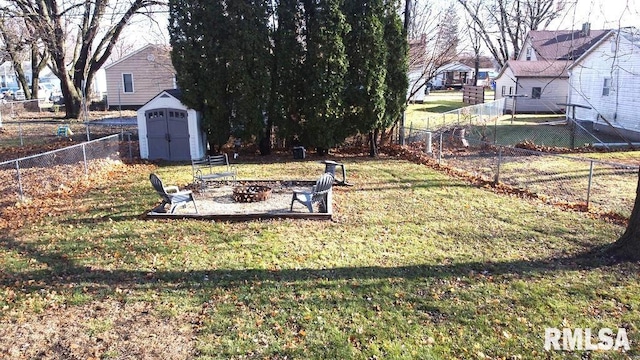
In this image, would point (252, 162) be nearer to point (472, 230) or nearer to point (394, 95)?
point (394, 95)

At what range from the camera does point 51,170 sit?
1413 cm

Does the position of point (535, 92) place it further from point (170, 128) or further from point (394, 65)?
point (170, 128)

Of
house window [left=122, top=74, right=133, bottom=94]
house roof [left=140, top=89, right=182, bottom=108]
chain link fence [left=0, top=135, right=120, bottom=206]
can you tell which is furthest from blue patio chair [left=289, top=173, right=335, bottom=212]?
house window [left=122, top=74, right=133, bottom=94]

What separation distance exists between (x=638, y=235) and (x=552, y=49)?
3515 centimetres

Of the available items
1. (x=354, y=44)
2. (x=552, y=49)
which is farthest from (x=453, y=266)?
(x=552, y=49)

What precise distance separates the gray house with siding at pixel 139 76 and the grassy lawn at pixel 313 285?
27133 millimetres

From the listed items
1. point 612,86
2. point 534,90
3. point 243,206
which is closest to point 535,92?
point 534,90

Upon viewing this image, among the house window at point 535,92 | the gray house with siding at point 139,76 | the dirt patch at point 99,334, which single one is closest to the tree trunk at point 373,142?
the dirt patch at point 99,334

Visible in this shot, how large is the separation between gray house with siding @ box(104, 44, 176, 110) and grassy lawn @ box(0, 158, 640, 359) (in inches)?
1068

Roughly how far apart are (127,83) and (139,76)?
1186 mm

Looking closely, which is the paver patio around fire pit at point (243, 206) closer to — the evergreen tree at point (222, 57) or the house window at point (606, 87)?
the evergreen tree at point (222, 57)

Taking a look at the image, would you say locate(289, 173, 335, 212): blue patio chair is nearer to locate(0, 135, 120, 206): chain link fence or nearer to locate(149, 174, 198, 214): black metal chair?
locate(149, 174, 198, 214): black metal chair

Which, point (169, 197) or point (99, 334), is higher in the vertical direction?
point (169, 197)

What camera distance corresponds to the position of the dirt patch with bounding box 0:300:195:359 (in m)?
4.58
